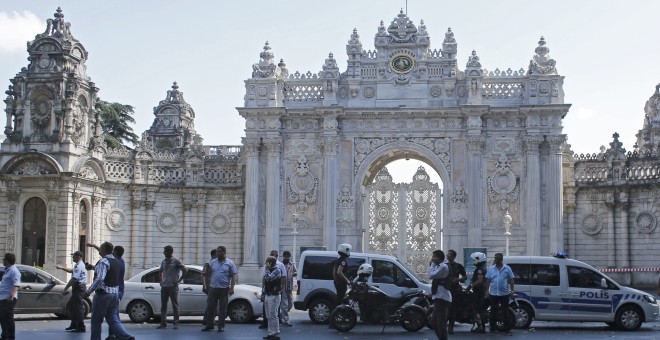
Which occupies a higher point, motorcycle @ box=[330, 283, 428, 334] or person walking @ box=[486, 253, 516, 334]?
person walking @ box=[486, 253, 516, 334]

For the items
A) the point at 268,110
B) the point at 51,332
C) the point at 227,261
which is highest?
the point at 268,110

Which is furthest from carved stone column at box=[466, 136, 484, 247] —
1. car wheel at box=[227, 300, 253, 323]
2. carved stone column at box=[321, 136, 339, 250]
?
car wheel at box=[227, 300, 253, 323]

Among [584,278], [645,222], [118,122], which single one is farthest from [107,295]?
[118,122]

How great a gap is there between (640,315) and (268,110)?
20.2 meters

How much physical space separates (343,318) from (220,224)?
69.5 ft

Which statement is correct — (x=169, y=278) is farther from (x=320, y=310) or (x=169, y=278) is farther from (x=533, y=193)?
(x=533, y=193)

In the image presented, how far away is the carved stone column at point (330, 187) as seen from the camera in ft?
128

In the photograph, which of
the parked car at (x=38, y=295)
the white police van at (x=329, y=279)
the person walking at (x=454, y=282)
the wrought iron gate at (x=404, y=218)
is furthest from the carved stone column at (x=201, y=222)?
the person walking at (x=454, y=282)

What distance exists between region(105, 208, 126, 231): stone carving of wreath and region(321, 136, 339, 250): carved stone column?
29.4 ft

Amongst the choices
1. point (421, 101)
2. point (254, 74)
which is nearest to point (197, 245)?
point (254, 74)

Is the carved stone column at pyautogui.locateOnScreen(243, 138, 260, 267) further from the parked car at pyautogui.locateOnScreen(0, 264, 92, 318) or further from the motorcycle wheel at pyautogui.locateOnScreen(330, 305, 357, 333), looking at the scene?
the motorcycle wheel at pyautogui.locateOnScreen(330, 305, 357, 333)

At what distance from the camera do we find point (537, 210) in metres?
38.2

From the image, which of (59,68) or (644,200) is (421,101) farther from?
(59,68)

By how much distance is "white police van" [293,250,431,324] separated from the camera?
24281 mm
